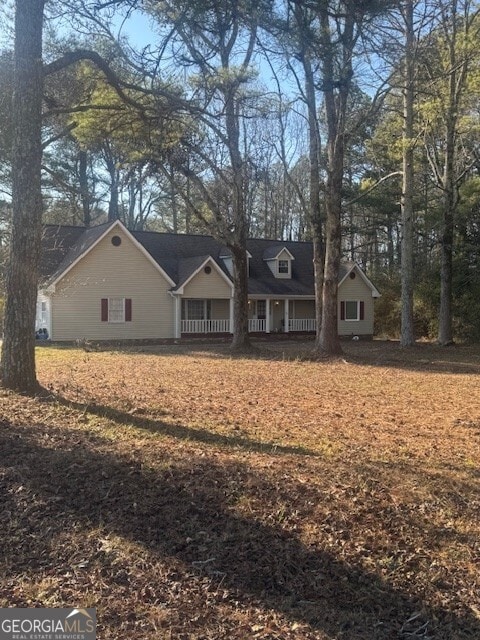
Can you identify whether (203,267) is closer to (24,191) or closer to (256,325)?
(256,325)

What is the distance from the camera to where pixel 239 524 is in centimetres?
413

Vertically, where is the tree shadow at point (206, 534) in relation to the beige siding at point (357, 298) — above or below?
below

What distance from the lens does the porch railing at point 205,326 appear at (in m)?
28.9

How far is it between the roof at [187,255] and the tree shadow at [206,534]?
21.7 metres

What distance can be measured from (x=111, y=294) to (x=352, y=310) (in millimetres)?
14039

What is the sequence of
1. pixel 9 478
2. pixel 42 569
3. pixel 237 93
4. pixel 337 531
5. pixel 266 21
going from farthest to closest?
pixel 237 93, pixel 266 21, pixel 9 478, pixel 337 531, pixel 42 569

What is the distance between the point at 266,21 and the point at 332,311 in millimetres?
9902

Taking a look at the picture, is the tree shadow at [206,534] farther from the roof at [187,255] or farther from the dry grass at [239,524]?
the roof at [187,255]

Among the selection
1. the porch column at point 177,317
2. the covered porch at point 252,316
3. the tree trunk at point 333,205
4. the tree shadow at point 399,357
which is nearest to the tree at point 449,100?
the tree trunk at point 333,205

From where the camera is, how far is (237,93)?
52.6 ft

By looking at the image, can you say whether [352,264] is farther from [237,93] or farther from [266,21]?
[266,21]

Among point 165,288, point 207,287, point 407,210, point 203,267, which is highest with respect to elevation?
point 407,210

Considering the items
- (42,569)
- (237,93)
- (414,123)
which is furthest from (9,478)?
(414,123)

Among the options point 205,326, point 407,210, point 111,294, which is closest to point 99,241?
point 111,294
